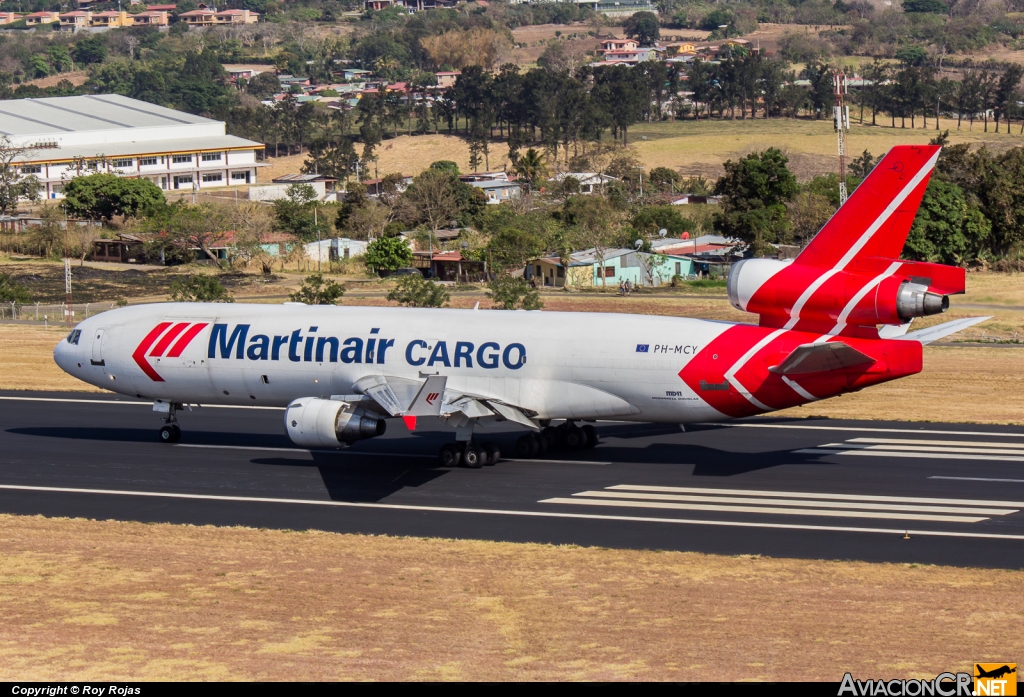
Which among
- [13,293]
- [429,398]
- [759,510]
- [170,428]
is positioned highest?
[429,398]

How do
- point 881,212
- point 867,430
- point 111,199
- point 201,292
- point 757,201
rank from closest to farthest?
point 881,212 < point 867,430 < point 201,292 < point 757,201 < point 111,199

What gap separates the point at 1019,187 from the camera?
115 metres

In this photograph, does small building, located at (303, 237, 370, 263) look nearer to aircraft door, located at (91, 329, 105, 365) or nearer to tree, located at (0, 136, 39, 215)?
tree, located at (0, 136, 39, 215)

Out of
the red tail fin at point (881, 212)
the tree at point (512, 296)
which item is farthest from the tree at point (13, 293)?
the red tail fin at point (881, 212)

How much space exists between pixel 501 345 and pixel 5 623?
1965 centimetres

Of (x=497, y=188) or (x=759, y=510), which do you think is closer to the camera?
(x=759, y=510)

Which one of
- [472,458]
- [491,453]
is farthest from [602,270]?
[472,458]

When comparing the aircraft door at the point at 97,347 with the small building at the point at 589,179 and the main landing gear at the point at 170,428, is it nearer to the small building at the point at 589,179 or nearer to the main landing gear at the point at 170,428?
the main landing gear at the point at 170,428

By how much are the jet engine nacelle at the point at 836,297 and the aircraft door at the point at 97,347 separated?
23.3 meters

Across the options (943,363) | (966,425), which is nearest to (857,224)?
(966,425)

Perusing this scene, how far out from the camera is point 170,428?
46312 millimetres

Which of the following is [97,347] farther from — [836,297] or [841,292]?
[841,292]

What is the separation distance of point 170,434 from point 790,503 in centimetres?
2313

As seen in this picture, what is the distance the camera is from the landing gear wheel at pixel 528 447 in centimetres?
4281
